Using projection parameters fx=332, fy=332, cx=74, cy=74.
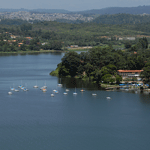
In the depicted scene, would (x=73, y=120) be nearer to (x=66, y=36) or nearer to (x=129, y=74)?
(x=129, y=74)

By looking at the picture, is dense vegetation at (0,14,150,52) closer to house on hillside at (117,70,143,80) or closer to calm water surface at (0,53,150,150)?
house on hillside at (117,70,143,80)

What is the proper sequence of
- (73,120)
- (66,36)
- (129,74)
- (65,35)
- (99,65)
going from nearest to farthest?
(73,120) < (129,74) < (99,65) < (66,36) < (65,35)

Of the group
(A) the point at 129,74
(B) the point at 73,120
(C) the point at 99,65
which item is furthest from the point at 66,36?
(B) the point at 73,120

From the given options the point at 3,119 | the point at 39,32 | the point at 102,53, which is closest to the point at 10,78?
the point at 102,53

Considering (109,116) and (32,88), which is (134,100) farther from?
(32,88)

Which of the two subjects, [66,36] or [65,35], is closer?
[66,36]

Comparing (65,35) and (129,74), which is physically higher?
(65,35)
